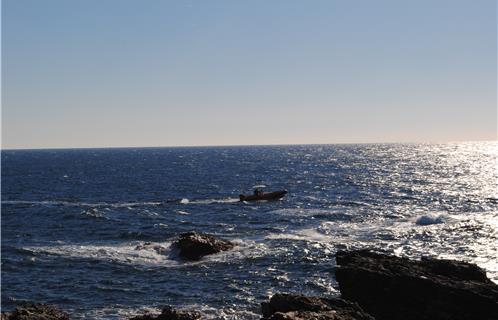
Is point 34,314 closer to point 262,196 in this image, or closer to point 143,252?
point 143,252

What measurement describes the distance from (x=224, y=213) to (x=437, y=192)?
42551 mm

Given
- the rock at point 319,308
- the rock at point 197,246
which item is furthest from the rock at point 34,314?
the rock at point 197,246

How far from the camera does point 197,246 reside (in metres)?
43.8

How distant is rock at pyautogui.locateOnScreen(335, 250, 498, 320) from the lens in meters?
21.1

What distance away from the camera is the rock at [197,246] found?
43438 mm

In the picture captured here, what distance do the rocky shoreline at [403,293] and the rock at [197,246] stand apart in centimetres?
1698

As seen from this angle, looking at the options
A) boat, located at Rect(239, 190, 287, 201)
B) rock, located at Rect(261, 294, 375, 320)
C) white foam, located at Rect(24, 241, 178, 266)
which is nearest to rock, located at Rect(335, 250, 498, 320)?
rock, located at Rect(261, 294, 375, 320)

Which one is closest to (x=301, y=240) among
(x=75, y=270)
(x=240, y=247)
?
(x=240, y=247)

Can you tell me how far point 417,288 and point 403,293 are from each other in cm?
64

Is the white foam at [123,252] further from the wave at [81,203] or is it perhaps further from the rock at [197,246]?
the wave at [81,203]

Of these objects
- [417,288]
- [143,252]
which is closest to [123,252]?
[143,252]

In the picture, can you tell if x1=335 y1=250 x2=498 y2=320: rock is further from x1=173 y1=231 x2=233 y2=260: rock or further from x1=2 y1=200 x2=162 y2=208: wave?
x1=2 y1=200 x2=162 y2=208: wave

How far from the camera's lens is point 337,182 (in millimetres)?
112000

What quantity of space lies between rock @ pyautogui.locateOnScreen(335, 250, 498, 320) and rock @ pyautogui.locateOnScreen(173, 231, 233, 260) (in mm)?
A: 20685
